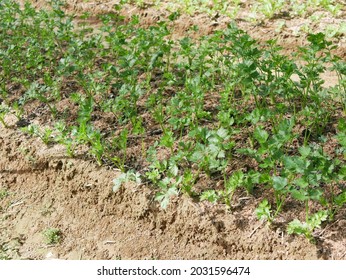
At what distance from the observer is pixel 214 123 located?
11.1ft

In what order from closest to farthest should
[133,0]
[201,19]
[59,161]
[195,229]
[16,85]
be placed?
[195,229], [59,161], [16,85], [201,19], [133,0]

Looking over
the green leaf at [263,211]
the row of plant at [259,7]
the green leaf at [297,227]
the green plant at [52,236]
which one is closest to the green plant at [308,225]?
the green leaf at [297,227]

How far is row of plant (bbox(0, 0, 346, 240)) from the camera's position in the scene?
8.30 feet

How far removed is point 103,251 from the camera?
2910 mm

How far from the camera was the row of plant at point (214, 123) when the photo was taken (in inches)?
99.7

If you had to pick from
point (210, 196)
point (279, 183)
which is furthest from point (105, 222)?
point (279, 183)

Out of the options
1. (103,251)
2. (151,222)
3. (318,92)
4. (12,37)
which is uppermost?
(318,92)

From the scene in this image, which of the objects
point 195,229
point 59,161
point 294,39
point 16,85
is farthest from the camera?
point 294,39

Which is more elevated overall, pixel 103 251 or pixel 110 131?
pixel 110 131

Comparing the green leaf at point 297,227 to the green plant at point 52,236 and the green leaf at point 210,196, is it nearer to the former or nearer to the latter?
the green leaf at point 210,196

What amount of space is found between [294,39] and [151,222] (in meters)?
3.09

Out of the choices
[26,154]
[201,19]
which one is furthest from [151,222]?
[201,19]

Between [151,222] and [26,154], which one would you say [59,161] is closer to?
[26,154]

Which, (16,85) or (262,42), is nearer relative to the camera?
(16,85)
